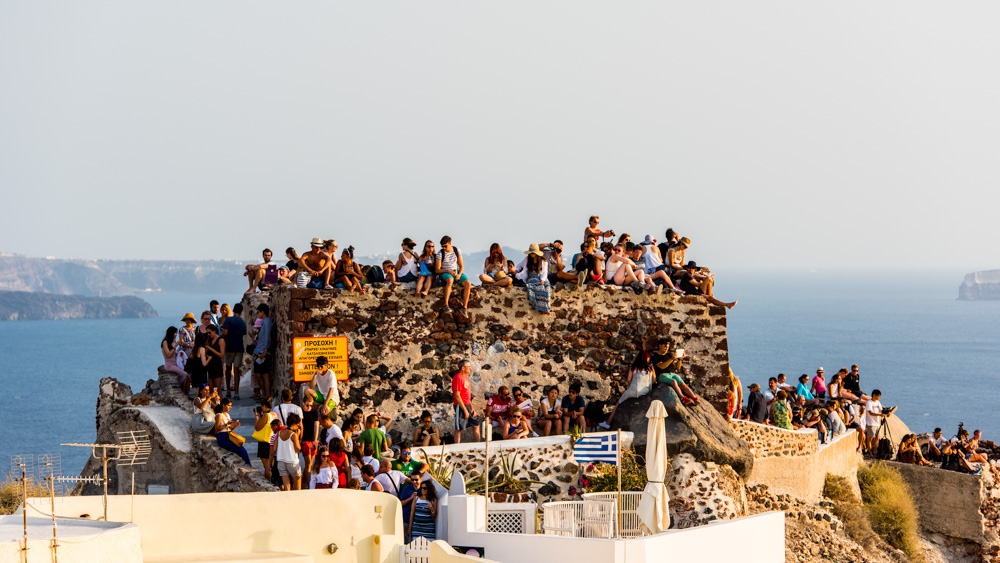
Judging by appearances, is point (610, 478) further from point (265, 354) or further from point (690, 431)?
point (265, 354)

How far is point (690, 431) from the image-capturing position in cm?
2006

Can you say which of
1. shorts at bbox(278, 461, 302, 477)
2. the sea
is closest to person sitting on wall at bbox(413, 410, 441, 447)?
shorts at bbox(278, 461, 302, 477)

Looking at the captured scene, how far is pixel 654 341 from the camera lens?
21.6 metres

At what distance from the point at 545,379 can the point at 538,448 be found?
1.98 meters

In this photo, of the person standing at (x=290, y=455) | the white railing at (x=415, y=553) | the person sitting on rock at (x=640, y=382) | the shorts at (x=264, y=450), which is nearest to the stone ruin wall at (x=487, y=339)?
the person sitting on rock at (x=640, y=382)

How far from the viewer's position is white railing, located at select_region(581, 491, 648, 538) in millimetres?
17734

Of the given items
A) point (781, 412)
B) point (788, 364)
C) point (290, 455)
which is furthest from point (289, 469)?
point (788, 364)

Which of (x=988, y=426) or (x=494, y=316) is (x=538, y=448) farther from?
(x=988, y=426)

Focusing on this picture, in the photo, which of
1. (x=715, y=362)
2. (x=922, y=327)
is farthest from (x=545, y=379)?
(x=922, y=327)

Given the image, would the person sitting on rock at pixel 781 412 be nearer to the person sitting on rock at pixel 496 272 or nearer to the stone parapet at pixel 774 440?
the stone parapet at pixel 774 440

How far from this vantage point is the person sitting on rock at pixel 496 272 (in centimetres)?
2067

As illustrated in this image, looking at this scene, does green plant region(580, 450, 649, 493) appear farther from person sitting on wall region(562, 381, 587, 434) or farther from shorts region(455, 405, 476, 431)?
shorts region(455, 405, 476, 431)

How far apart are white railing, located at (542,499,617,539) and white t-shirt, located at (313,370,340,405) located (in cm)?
413

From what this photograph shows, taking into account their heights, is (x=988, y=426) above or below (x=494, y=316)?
below
